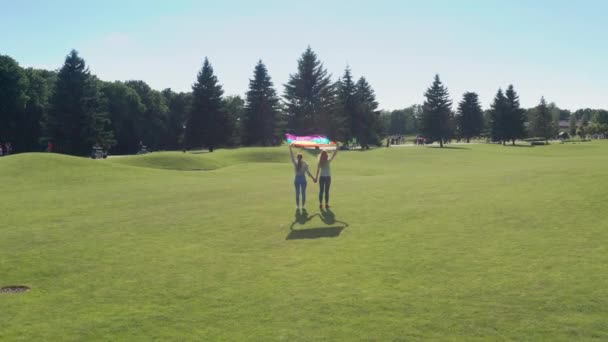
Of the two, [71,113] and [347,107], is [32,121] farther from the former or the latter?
[347,107]

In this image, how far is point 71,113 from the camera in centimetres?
6600

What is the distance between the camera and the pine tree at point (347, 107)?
273 ft

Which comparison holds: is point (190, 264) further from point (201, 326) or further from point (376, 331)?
point (376, 331)

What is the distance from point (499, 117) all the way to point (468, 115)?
716 inches

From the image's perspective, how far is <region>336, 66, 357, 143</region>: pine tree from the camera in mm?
83062

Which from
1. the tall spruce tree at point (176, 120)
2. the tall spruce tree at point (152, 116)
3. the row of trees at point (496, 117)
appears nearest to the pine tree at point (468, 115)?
the row of trees at point (496, 117)

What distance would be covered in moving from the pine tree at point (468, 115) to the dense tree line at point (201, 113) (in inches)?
572

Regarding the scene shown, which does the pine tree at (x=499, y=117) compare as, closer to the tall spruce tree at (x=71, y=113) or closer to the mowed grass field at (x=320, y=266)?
the tall spruce tree at (x=71, y=113)

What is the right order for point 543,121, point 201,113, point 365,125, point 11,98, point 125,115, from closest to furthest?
1. point 11,98
2. point 201,113
3. point 365,125
4. point 125,115
5. point 543,121

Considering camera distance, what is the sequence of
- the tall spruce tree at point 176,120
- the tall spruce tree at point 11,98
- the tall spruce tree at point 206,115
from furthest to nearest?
the tall spruce tree at point 176,120 < the tall spruce tree at point 206,115 < the tall spruce tree at point 11,98

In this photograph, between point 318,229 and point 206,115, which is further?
point 206,115

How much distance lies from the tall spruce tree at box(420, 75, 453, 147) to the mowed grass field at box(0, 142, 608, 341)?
72.9m

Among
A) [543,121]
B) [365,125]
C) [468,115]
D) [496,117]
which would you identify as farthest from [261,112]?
[543,121]

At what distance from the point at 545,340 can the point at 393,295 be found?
8.93ft
